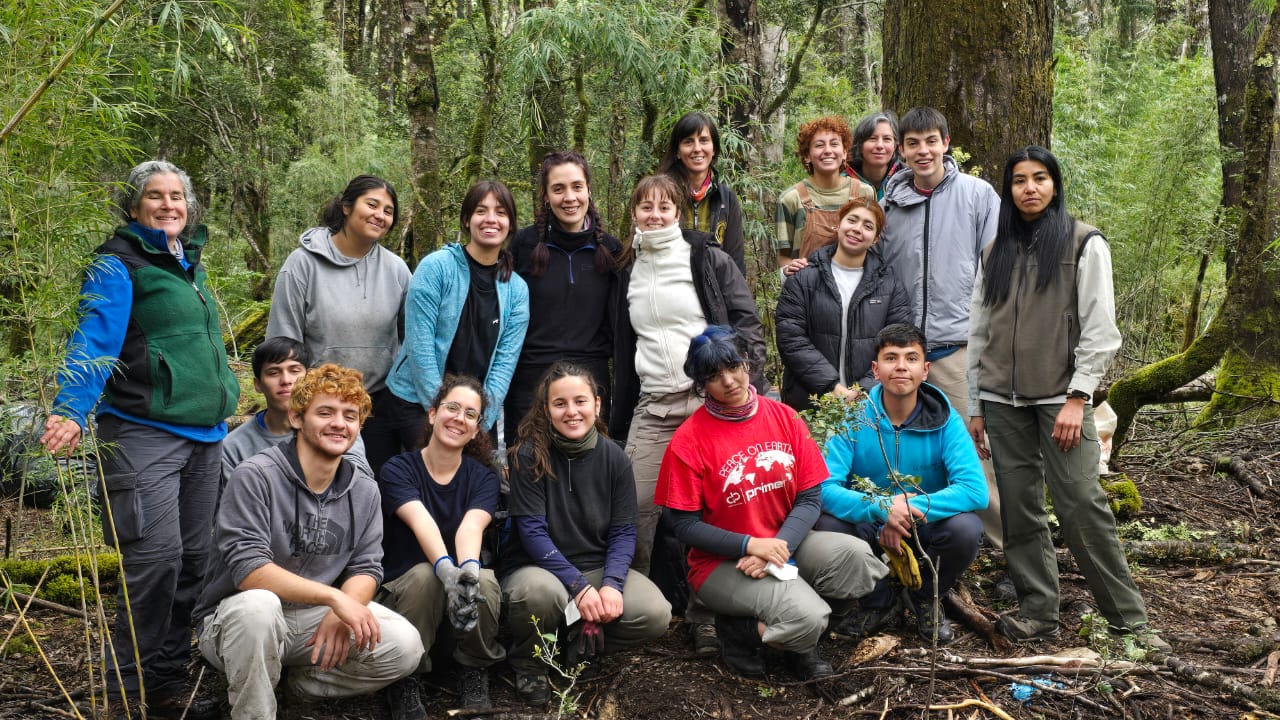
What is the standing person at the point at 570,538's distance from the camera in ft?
11.8

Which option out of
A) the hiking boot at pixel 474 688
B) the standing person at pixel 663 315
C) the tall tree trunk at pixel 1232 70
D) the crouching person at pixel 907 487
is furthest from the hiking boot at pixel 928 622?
the tall tree trunk at pixel 1232 70

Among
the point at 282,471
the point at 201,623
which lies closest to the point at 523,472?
the point at 282,471

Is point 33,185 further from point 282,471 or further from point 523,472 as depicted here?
point 523,472

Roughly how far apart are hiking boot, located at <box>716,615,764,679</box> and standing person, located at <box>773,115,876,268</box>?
201cm

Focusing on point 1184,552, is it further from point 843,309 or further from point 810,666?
point 810,666

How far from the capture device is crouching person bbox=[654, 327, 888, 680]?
362cm

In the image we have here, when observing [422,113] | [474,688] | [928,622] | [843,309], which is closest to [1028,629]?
[928,622]

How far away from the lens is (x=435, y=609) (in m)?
3.58

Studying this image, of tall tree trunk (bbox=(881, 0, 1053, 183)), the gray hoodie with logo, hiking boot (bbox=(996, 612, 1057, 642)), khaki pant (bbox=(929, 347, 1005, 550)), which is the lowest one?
A: hiking boot (bbox=(996, 612, 1057, 642))

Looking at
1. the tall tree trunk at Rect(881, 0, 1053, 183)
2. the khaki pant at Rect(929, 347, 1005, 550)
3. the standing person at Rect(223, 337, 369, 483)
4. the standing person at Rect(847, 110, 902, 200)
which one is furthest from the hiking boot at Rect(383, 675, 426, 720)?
the tall tree trunk at Rect(881, 0, 1053, 183)

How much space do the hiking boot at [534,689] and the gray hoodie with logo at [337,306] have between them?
4.86 feet

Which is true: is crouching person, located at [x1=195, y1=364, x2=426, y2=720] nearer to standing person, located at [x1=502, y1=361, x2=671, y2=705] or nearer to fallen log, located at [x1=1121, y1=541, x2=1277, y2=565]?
standing person, located at [x1=502, y1=361, x2=671, y2=705]

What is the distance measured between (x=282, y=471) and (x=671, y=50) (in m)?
4.13

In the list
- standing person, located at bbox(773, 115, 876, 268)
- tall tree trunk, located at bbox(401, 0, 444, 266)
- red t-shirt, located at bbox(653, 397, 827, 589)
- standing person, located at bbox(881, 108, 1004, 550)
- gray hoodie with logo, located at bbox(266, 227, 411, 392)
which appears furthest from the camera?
tall tree trunk, located at bbox(401, 0, 444, 266)
